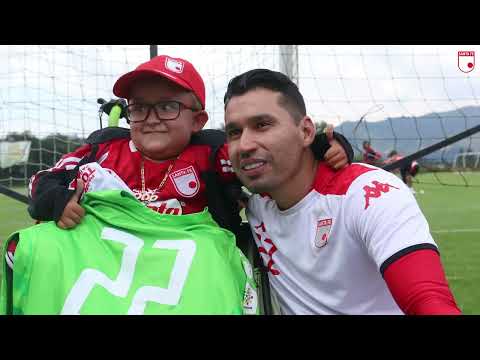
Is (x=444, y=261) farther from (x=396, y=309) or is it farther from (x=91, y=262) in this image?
(x=91, y=262)

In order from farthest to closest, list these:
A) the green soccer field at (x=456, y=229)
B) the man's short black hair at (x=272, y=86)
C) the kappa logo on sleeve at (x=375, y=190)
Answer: the green soccer field at (x=456, y=229) → the man's short black hair at (x=272, y=86) → the kappa logo on sleeve at (x=375, y=190)

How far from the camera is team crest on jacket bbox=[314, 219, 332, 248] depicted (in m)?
1.60

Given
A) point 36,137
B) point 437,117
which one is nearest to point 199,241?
point 437,117

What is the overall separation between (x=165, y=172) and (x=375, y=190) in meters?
0.79

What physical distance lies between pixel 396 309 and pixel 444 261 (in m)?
3.91

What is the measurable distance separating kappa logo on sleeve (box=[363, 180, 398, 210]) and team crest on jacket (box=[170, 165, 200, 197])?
0.64 meters

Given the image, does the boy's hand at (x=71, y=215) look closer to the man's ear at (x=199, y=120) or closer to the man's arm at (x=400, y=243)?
the man's ear at (x=199, y=120)

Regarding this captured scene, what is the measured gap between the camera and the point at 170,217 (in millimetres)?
1633

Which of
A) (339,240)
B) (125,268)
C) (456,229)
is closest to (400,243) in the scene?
(339,240)

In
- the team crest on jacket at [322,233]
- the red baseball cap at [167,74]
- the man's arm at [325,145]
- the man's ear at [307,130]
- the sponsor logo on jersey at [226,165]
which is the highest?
the red baseball cap at [167,74]

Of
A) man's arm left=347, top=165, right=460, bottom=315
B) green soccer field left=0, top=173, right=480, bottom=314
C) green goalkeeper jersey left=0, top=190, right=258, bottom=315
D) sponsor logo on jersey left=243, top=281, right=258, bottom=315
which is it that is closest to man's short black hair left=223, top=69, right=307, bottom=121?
man's arm left=347, top=165, right=460, bottom=315

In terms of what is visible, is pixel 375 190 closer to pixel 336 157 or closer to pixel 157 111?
pixel 336 157

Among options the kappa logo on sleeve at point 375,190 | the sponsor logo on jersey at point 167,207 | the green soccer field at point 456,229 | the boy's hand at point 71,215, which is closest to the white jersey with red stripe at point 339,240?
the kappa logo on sleeve at point 375,190

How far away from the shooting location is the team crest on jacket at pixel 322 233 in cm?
160
